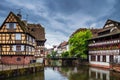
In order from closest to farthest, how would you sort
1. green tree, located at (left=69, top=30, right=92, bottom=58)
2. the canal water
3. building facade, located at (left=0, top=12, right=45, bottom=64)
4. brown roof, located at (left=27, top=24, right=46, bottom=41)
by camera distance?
the canal water → building facade, located at (left=0, top=12, right=45, bottom=64) → brown roof, located at (left=27, top=24, right=46, bottom=41) → green tree, located at (left=69, top=30, right=92, bottom=58)

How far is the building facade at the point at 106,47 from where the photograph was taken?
47.0 m

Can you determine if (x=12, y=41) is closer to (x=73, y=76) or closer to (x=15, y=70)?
(x=15, y=70)

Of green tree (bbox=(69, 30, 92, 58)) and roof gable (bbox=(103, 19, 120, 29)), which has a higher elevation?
roof gable (bbox=(103, 19, 120, 29))

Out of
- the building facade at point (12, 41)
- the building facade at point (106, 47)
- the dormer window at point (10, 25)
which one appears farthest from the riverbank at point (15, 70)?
the building facade at point (106, 47)

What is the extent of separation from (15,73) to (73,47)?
36.6 metres

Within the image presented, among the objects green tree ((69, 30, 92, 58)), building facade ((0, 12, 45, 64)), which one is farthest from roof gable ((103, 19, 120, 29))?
building facade ((0, 12, 45, 64))

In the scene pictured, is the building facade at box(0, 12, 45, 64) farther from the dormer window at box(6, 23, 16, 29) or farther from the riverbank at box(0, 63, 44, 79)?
the riverbank at box(0, 63, 44, 79)

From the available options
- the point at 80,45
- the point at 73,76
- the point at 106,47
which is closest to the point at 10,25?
the point at 73,76

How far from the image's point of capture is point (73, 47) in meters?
68.5

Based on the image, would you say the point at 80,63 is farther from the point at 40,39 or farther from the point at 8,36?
the point at 8,36

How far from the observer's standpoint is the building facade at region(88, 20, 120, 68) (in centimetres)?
4703

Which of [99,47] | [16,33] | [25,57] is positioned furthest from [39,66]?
[99,47]

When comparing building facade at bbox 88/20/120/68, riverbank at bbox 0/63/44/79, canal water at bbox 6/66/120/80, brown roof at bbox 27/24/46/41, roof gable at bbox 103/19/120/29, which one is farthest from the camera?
brown roof at bbox 27/24/46/41

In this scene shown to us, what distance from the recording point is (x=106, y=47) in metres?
52.0
